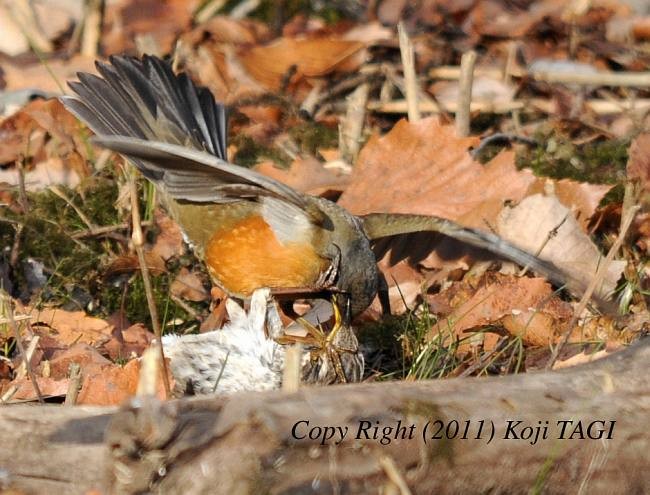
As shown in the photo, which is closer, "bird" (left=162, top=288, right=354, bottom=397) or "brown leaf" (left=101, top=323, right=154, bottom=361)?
"bird" (left=162, top=288, right=354, bottom=397)

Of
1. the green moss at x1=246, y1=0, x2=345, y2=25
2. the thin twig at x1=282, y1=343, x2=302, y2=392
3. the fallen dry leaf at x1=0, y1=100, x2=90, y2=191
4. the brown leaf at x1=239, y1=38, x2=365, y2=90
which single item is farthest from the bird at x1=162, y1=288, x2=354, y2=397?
the green moss at x1=246, y1=0, x2=345, y2=25

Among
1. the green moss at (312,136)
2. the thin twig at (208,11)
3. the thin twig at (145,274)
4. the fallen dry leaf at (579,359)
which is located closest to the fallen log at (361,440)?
the thin twig at (145,274)

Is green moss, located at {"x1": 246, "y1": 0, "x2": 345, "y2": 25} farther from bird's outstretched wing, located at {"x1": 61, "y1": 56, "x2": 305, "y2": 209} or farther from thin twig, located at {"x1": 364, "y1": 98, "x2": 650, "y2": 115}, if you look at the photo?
bird's outstretched wing, located at {"x1": 61, "y1": 56, "x2": 305, "y2": 209}

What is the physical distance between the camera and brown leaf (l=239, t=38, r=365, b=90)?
6.27 meters

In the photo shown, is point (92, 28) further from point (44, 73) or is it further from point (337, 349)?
point (337, 349)

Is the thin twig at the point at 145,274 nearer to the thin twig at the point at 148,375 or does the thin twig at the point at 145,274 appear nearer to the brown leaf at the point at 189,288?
the thin twig at the point at 148,375

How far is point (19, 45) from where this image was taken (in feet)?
23.1

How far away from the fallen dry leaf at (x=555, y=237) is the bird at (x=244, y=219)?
122 millimetres

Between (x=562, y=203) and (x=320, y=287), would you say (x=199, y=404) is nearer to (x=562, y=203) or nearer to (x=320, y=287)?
(x=320, y=287)

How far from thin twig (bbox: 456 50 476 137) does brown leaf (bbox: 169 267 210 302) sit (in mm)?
1477

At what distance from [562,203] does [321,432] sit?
8.94 feet

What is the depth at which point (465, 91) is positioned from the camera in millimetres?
5227

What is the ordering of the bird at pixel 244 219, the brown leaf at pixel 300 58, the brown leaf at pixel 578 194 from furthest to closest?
the brown leaf at pixel 300 58
the brown leaf at pixel 578 194
the bird at pixel 244 219

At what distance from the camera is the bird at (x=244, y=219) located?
3.82 meters
